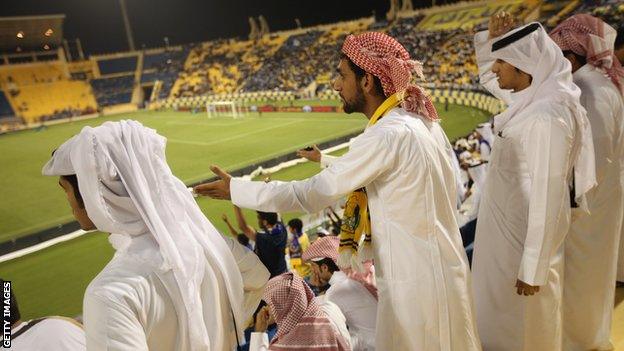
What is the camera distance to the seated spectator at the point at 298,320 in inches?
76.3

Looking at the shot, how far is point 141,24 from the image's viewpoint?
48031 millimetres

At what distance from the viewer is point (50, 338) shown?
68.6 inches

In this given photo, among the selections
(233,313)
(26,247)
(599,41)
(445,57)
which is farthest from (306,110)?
(233,313)

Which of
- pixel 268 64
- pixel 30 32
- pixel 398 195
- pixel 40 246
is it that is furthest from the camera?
pixel 268 64

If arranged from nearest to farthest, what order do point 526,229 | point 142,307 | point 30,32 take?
1. point 142,307
2. point 526,229
3. point 30,32

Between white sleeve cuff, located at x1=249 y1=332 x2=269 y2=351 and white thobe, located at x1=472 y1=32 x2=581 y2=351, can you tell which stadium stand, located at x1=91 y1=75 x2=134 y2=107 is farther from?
white thobe, located at x1=472 y1=32 x2=581 y2=351

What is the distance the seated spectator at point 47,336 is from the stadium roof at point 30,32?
41466 mm

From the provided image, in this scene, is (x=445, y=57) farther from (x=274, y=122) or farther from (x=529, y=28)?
(x=529, y=28)

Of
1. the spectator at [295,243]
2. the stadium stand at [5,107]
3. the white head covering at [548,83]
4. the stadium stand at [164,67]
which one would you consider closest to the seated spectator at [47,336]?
the white head covering at [548,83]

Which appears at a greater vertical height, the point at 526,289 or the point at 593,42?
the point at 593,42

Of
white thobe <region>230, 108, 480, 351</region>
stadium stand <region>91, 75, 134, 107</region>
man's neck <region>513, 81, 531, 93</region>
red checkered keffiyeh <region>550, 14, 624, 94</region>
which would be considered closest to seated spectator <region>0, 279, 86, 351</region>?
white thobe <region>230, 108, 480, 351</region>

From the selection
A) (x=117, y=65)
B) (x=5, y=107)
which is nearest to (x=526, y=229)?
(x=5, y=107)

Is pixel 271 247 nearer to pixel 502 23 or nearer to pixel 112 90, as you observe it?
pixel 502 23

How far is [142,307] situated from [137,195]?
365mm
